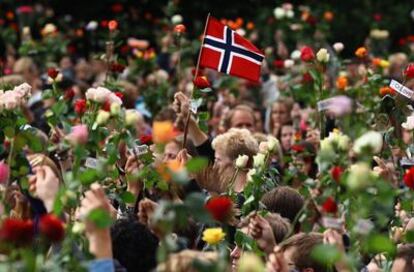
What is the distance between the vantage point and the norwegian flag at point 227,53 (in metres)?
8.28

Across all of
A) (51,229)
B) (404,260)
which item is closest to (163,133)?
(51,229)

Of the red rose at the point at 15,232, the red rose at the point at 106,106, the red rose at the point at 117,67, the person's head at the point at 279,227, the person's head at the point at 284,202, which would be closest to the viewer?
the red rose at the point at 15,232

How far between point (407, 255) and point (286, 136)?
568 centimetres

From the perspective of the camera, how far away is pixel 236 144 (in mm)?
8602

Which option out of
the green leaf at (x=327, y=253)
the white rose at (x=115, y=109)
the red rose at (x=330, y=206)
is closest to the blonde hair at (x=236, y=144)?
the white rose at (x=115, y=109)

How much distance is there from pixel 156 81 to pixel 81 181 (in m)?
7.82

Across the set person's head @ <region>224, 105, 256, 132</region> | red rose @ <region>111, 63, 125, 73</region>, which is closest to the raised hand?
red rose @ <region>111, 63, 125, 73</region>

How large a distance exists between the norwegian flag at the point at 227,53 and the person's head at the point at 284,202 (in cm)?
133

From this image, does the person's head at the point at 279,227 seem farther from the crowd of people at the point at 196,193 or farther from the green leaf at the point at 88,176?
the green leaf at the point at 88,176

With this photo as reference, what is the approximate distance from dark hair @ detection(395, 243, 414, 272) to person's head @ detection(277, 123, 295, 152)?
17.3 ft

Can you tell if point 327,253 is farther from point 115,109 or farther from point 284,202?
point 284,202

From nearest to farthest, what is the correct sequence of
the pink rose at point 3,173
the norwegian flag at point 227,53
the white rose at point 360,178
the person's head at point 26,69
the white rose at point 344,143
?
1. the white rose at point 360,178
2. the white rose at point 344,143
3. the pink rose at point 3,173
4. the norwegian flag at point 227,53
5. the person's head at point 26,69

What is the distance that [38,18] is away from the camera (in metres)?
18.7

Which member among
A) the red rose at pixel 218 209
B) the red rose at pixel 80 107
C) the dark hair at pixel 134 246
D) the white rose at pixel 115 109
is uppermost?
the white rose at pixel 115 109
